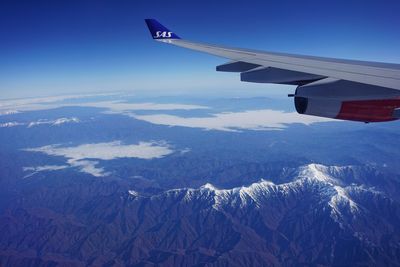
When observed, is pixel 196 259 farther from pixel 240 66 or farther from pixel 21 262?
pixel 240 66

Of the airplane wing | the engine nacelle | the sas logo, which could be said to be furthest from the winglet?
the engine nacelle

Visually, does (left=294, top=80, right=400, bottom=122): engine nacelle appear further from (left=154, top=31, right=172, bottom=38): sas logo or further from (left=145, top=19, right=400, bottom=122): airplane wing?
(left=154, top=31, right=172, bottom=38): sas logo

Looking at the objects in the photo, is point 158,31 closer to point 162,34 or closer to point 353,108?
point 162,34

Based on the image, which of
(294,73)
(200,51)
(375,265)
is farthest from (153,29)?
(375,265)

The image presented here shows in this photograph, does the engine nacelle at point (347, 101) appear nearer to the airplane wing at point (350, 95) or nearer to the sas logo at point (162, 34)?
the airplane wing at point (350, 95)

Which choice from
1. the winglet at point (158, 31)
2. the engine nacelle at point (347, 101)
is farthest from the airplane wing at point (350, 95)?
the winglet at point (158, 31)

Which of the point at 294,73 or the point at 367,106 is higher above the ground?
the point at 294,73

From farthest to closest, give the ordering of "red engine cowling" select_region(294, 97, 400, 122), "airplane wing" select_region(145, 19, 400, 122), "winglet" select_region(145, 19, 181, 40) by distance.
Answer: "winglet" select_region(145, 19, 181, 40) < "red engine cowling" select_region(294, 97, 400, 122) < "airplane wing" select_region(145, 19, 400, 122)
